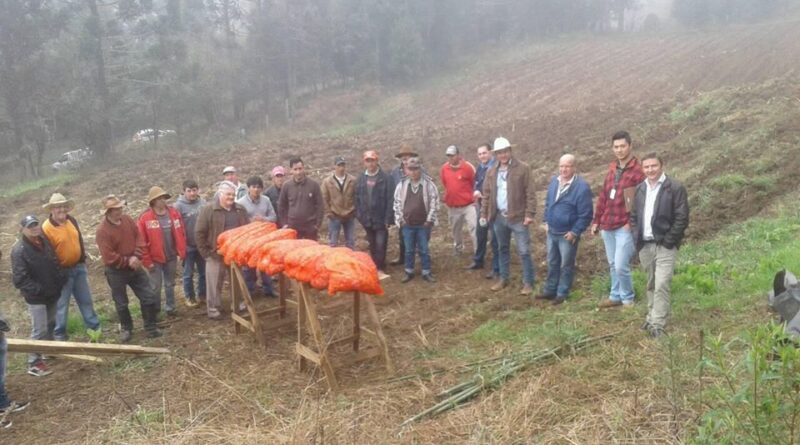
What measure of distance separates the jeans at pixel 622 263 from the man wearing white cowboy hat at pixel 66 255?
5976 millimetres

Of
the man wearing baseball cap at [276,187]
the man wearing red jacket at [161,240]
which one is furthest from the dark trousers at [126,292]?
the man wearing baseball cap at [276,187]

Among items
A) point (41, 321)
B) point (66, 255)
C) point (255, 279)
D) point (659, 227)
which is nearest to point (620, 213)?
point (659, 227)

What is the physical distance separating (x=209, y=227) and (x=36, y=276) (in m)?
1.97

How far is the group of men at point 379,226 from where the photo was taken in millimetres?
5797

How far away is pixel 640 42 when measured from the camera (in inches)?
1608

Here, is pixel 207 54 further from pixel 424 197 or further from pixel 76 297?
pixel 76 297

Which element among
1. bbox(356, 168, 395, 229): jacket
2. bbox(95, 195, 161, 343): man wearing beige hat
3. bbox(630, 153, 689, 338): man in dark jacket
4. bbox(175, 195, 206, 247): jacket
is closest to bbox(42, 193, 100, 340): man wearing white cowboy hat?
bbox(95, 195, 161, 343): man wearing beige hat

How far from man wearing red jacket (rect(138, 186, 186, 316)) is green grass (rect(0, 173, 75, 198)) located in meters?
16.4

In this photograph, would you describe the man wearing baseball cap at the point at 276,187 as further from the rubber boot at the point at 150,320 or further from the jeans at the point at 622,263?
the jeans at the point at 622,263

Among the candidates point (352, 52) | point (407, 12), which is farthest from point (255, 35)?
point (407, 12)

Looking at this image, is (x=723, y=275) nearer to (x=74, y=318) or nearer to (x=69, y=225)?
(x=69, y=225)

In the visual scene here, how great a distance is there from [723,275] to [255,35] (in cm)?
3292

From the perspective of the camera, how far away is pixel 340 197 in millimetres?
8812

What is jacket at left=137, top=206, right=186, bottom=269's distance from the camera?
7.64m
